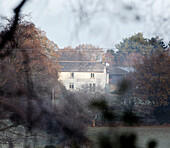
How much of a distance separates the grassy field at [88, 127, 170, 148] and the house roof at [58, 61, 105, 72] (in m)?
1.03

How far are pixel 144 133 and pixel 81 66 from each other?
1.65m

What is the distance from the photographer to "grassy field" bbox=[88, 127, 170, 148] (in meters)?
3.88

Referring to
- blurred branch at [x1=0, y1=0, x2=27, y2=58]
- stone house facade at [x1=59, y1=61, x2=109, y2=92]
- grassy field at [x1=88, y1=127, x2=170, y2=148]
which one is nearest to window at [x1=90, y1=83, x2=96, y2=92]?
stone house facade at [x1=59, y1=61, x2=109, y2=92]

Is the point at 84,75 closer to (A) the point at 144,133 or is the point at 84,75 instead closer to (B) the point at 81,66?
(B) the point at 81,66

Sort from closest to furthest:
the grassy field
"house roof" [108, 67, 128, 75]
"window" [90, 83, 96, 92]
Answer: "house roof" [108, 67, 128, 75] → "window" [90, 83, 96, 92] → the grassy field

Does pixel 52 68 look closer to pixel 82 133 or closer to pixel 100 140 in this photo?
pixel 82 133

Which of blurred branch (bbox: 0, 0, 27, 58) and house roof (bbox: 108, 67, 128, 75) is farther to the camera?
blurred branch (bbox: 0, 0, 27, 58)

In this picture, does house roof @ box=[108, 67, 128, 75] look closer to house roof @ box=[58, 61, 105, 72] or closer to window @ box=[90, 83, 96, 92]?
house roof @ box=[58, 61, 105, 72]

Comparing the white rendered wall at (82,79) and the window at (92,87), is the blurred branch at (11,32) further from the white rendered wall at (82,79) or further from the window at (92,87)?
the window at (92,87)

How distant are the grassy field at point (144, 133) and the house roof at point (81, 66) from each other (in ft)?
3.39

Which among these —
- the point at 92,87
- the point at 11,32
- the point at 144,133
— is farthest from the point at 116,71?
the point at 11,32

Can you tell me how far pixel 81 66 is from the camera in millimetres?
3617

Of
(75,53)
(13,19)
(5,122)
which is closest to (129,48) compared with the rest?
(75,53)

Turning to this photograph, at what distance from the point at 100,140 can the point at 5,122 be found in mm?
1655
